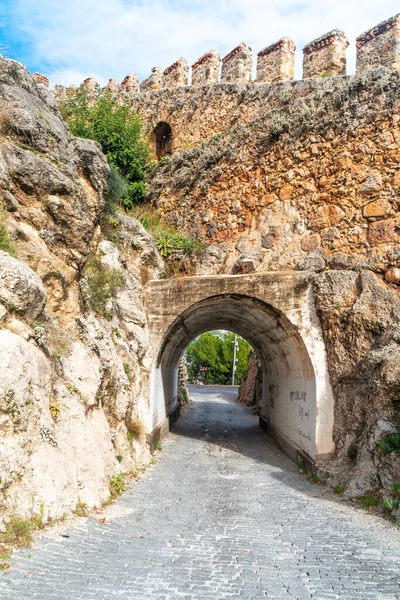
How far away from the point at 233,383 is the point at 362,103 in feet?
105

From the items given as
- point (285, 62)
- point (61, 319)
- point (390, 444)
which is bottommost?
point (390, 444)

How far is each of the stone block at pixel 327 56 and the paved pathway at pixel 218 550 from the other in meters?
12.1

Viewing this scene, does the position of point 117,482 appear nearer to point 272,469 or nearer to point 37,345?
point 37,345

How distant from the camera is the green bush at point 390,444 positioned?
7527 mm

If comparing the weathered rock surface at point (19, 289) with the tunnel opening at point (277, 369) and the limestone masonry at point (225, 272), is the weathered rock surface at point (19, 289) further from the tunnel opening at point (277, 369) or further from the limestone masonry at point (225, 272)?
the tunnel opening at point (277, 369)

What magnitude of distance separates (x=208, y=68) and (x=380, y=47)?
21.0 ft

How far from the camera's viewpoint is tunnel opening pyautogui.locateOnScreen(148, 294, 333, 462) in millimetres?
10336

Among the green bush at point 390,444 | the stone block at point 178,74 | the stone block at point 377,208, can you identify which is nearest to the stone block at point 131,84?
the stone block at point 178,74

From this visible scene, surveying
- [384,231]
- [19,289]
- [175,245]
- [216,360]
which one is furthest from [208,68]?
[216,360]

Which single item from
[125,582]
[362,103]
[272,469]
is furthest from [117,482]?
[362,103]

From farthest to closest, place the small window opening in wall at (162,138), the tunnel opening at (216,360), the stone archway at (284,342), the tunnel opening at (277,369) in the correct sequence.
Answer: the tunnel opening at (216,360), the small window opening in wall at (162,138), the tunnel opening at (277,369), the stone archway at (284,342)

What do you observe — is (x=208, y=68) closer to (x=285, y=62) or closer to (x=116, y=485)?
(x=285, y=62)

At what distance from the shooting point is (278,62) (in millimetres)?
14898

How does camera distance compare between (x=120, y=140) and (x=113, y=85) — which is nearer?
(x=120, y=140)
